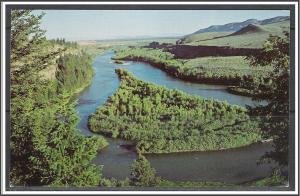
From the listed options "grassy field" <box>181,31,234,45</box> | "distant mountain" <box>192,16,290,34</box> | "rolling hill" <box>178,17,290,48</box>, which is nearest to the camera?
"rolling hill" <box>178,17,290,48</box>

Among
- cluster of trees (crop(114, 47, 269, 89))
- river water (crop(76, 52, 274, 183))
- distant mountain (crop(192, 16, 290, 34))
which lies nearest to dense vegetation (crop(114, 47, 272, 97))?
cluster of trees (crop(114, 47, 269, 89))

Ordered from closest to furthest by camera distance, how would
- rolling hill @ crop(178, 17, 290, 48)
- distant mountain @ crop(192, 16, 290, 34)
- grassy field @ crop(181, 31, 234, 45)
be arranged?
rolling hill @ crop(178, 17, 290, 48), distant mountain @ crop(192, 16, 290, 34), grassy field @ crop(181, 31, 234, 45)

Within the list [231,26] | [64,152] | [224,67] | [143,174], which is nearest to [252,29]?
[231,26]

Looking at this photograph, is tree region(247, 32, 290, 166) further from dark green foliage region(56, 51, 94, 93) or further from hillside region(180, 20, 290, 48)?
dark green foliage region(56, 51, 94, 93)

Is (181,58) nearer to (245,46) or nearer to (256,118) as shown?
(245,46)

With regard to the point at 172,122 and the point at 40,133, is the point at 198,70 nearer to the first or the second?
the point at 172,122
